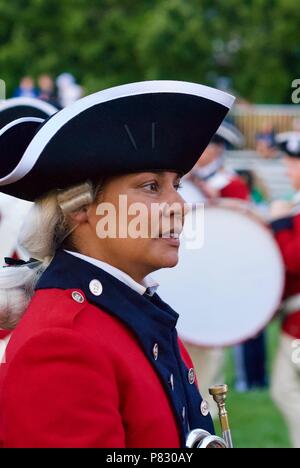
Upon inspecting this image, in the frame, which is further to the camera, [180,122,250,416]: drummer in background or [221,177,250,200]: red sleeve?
[221,177,250,200]: red sleeve

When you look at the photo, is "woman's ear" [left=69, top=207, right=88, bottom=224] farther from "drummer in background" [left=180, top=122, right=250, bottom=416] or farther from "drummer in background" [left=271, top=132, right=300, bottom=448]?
"drummer in background" [left=180, top=122, right=250, bottom=416]

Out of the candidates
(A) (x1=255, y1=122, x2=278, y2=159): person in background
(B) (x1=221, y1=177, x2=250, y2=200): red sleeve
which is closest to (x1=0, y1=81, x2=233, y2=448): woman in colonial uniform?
(B) (x1=221, y1=177, x2=250, y2=200): red sleeve

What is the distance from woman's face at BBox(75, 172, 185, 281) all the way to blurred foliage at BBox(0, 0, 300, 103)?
76.3 ft

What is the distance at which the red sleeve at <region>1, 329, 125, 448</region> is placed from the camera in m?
2.25

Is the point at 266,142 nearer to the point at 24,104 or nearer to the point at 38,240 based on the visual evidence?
the point at 24,104

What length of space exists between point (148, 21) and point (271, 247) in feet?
75.0

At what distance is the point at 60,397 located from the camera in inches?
89.0

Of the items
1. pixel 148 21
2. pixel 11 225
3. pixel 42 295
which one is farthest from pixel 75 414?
pixel 148 21

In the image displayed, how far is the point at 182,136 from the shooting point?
8.64ft

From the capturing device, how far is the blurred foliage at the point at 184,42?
26.9 meters

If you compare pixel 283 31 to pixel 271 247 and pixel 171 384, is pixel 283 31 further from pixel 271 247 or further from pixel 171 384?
pixel 171 384

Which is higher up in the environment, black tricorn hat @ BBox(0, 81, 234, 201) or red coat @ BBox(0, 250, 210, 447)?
black tricorn hat @ BBox(0, 81, 234, 201)

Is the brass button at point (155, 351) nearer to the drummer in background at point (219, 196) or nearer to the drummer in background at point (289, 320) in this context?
the drummer in background at point (289, 320)

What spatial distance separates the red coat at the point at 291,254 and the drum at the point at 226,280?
0.29ft
